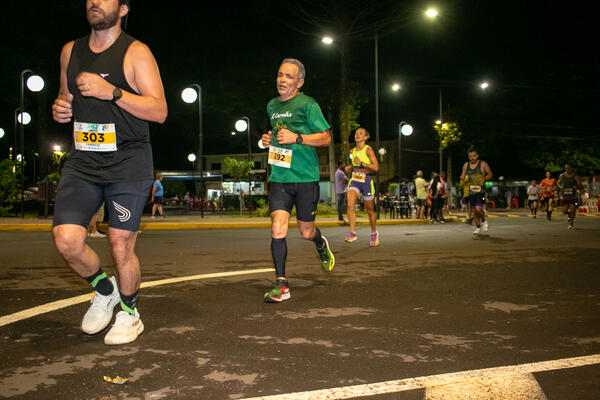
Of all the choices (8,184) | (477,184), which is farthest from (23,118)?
(477,184)

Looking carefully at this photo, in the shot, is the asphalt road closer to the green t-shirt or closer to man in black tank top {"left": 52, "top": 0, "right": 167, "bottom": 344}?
man in black tank top {"left": 52, "top": 0, "right": 167, "bottom": 344}

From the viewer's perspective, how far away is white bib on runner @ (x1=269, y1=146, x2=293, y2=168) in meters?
5.37

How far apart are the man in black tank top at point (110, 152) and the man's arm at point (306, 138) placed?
1.65 metres

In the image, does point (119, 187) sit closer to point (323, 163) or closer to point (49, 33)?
point (49, 33)

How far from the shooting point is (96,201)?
353 cm

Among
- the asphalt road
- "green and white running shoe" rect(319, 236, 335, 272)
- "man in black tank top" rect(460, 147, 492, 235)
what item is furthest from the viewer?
"man in black tank top" rect(460, 147, 492, 235)

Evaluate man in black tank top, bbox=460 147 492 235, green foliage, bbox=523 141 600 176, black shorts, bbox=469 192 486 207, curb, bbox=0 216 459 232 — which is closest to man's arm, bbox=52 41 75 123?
man in black tank top, bbox=460 147 492 235

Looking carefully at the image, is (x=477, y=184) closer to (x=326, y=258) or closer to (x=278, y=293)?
(x=326, y=258)

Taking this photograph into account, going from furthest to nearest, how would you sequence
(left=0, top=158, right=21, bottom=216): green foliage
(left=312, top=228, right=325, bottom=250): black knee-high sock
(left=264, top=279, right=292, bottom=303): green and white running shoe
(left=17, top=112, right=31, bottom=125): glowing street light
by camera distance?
1. (left=17, top=112, right=31, bottom=125): glowing street light
2. (left=0, top=158, right=21, bottom=216): green foliage
3. (left=312, top=228, right=325, bottom=250): black knee-high sock
4. (left=264, top=279, right=292, bottom=303): green and white running shoe

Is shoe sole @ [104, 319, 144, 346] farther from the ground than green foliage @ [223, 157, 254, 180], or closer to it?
closer to it

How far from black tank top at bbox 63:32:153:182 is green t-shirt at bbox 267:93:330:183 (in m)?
2.00

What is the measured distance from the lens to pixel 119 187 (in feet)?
11.5

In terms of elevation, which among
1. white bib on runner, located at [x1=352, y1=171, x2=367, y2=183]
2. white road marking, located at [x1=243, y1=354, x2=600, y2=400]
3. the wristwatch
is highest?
the wristwatch

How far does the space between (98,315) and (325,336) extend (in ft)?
4.77
